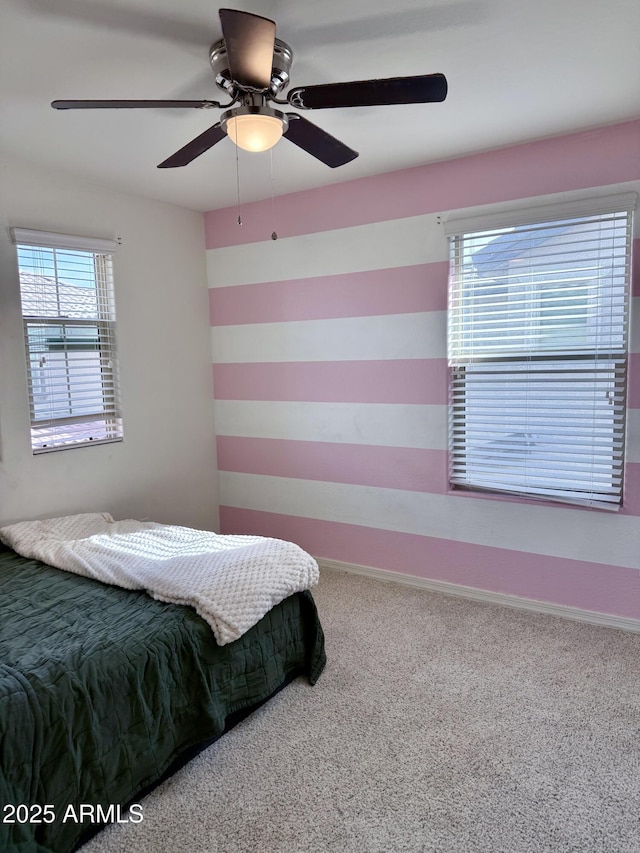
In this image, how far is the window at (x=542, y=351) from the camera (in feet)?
9.04

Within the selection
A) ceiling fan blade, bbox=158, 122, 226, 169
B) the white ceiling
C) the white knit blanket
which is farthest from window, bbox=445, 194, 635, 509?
ceiling fan blade, bbox=158, 122, 226, 169

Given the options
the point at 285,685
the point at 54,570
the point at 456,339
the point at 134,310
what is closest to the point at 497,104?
the point at 456,339

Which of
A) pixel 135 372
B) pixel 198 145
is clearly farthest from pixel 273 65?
pixel 135 372

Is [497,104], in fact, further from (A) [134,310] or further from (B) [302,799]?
(B) [302,799]

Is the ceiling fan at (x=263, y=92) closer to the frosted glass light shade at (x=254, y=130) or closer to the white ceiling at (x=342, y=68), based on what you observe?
the frosted glass light shade at (x=254, y=130)

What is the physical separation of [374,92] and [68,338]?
2290mm

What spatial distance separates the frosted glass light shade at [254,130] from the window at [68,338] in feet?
5.43

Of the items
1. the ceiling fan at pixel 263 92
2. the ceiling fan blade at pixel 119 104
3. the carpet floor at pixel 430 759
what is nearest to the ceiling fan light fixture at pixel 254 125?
A: the ceiling fan at pixel 263 92

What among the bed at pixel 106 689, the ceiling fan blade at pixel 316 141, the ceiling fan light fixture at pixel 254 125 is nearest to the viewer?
the bed at pixel 106 689

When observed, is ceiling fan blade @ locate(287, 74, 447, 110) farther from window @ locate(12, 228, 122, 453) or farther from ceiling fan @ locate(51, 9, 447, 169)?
window @ locate(12, 228, 122, 453)

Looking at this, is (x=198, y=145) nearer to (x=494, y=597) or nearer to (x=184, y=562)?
(x=184, y=562)

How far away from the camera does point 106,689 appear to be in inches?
70.0

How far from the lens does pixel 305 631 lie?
250 centimetres

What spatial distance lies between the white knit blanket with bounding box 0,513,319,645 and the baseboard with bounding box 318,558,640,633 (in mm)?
1145
